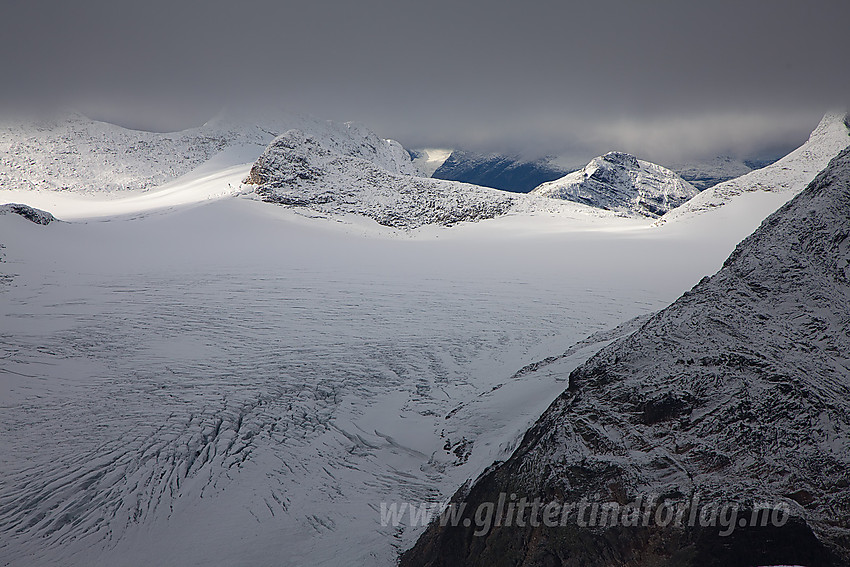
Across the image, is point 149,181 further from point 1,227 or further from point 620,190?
point 620,190

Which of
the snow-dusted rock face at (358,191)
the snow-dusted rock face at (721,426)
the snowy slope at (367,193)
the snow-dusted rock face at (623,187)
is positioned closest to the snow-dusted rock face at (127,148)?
the snow-dusted rock face at (358,191)

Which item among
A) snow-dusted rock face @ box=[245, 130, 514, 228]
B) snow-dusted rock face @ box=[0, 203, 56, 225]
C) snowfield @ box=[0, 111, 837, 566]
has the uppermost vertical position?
snow-dusted rock face @ box=[245, 130, 514, 228]

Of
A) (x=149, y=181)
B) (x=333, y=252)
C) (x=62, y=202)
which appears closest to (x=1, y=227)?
(x=333, y=252)

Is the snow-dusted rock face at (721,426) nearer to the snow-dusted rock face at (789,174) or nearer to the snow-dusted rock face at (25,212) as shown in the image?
the snow-dusted rock face at (25,212)

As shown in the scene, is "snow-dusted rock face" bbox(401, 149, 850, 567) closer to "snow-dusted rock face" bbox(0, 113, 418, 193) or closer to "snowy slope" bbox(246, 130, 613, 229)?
"snowy slope" bbox(246, 130, 613, 229)

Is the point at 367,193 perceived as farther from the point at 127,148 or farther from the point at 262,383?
the point at 127,148

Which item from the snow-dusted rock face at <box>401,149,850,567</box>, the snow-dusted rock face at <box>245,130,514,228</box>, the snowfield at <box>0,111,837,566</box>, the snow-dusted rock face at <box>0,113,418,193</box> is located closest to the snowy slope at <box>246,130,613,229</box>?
the snow-dusted rock face at <box>245,130,514,228</box>
